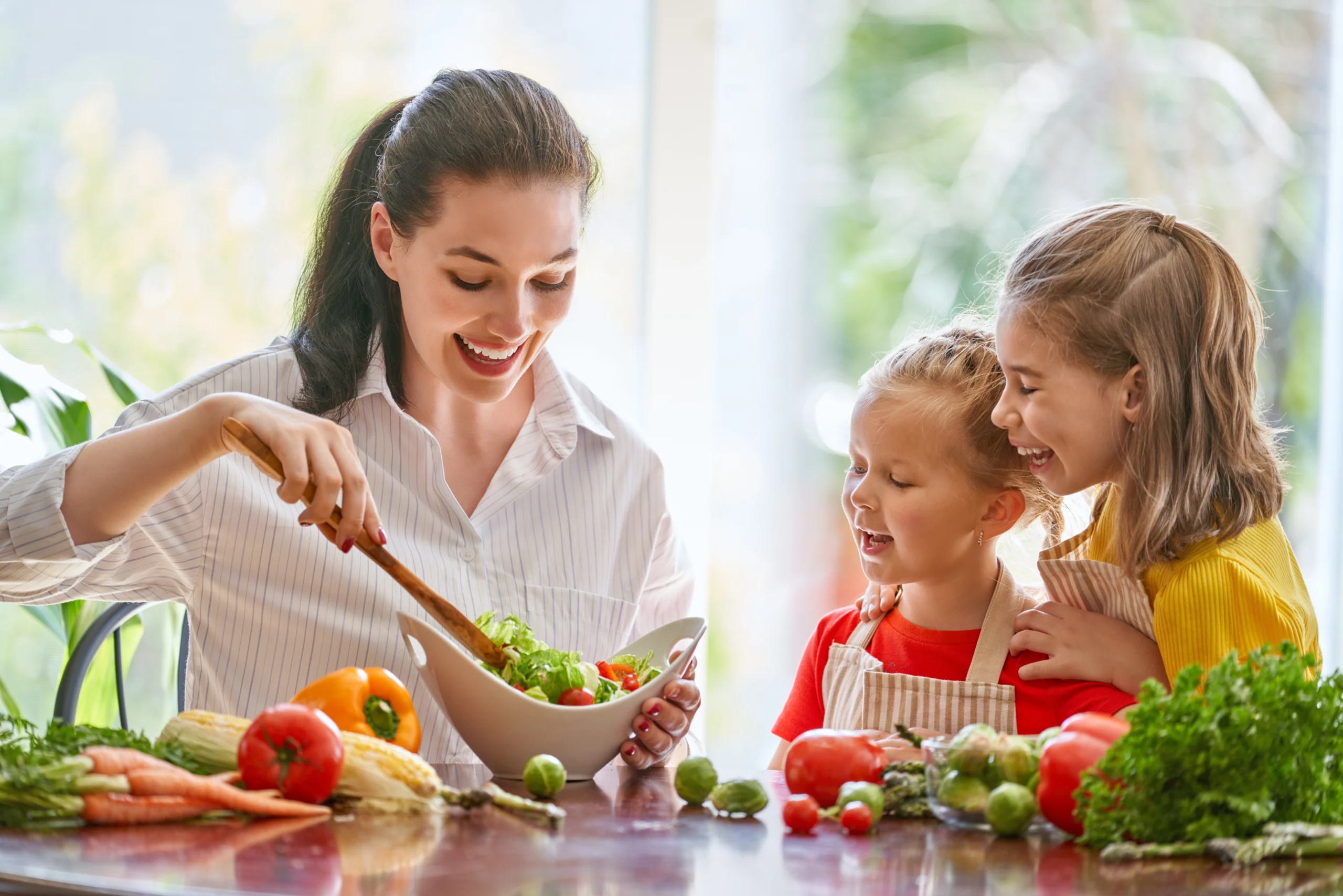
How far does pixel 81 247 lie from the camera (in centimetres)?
273

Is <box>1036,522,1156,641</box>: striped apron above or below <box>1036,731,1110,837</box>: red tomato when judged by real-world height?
above

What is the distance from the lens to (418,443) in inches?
76.0

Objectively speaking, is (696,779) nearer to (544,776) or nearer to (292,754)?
(544,776)

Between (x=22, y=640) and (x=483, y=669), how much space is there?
1.85 meters

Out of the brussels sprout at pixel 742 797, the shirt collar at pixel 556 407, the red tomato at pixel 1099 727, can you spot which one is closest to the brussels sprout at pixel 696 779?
the brussels sprout at pixel 742 797

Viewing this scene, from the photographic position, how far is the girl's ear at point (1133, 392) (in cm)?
160

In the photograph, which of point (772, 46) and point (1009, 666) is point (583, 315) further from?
point (1009, 666)

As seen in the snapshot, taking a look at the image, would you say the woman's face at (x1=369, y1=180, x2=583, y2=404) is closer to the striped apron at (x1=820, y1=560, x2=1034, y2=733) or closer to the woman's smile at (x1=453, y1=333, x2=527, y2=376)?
the woman's smile at (x1=453, y1=333, x2=527, y2=376)

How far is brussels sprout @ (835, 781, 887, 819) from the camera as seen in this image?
114cm

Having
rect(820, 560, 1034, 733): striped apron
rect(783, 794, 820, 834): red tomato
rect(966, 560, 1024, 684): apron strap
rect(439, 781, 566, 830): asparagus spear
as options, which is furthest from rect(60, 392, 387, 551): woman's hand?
rect(966, 560, 1024, 684): apron strap

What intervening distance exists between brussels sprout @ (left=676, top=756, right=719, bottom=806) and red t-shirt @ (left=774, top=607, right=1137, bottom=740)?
2.08 ft

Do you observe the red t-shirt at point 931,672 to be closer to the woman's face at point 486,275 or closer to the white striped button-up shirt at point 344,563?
the white striped button-up shirt at point 344,563

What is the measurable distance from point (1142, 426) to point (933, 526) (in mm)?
362

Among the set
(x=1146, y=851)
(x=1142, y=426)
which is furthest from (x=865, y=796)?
(x=1142, y=426)
